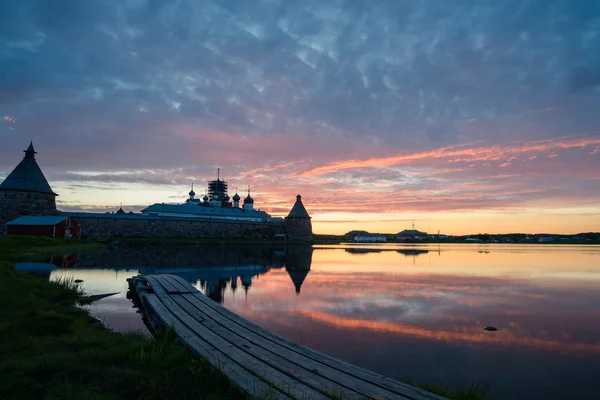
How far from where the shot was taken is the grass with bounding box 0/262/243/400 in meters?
4.12

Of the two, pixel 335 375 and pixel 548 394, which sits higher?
pixel 335 375

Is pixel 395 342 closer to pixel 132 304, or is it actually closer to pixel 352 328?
pixel 352 328

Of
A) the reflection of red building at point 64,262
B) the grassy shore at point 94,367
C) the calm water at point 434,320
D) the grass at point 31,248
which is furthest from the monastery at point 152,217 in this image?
the grassy shore at point 94,367

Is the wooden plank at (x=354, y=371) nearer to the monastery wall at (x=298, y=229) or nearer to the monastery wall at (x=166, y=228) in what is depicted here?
the monastery wall at (x=166, y=228)

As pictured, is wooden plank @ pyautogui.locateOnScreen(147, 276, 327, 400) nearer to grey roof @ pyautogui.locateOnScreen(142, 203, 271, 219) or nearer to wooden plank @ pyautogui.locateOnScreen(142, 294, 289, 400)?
wooden plank @ pyautogui.locateOnScreen(142, 294, 289, 400)

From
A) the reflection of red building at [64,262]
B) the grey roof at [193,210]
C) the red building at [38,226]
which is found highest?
the grey roof at [193,210]

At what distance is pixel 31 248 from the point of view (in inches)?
1043

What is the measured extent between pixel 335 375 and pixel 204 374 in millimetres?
1640

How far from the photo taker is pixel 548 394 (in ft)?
18.7

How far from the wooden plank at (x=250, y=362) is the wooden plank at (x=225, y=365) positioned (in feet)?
0.25

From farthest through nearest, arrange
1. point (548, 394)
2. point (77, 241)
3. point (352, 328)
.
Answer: point (77, 241) → point (352, 328) → point (548, 394)

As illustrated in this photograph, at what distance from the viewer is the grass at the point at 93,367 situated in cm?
412

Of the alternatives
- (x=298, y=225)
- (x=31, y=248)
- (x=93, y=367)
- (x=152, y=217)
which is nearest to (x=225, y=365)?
(x=93, y=367)

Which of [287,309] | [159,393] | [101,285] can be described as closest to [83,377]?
[159,393]
